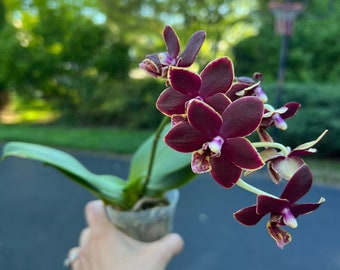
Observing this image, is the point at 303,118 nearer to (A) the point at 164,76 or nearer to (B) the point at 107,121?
(B) the point at 107,121

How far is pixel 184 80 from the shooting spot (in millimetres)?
396

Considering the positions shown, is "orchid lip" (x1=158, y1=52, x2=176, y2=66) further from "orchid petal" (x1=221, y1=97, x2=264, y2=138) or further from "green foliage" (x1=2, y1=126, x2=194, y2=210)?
"green foliage" (x1=2, y1=126, x2=194, y2=210)

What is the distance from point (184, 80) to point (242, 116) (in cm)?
7

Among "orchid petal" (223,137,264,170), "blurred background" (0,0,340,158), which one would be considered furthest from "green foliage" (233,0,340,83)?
"orchid petal" (223,137,264,170)

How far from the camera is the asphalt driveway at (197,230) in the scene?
7.26 feet

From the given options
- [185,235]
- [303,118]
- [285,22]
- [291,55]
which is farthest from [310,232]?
[291,55]

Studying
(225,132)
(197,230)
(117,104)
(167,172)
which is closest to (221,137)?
(225,132)

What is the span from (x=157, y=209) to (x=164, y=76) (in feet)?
0.99

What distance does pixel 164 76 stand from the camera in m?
0.48

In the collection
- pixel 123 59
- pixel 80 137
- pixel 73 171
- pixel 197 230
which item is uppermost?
pixel 73 171

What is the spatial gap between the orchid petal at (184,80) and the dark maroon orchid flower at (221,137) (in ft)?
0.11

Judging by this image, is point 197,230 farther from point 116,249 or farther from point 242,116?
point 242,116

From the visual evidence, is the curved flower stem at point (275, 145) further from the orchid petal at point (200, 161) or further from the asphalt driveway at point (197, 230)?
the asphalt driveway at point (197, 230)

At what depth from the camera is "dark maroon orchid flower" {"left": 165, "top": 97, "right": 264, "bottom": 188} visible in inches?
14.6
